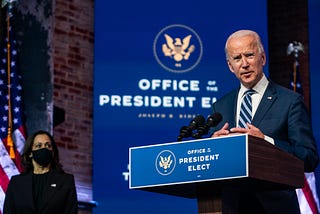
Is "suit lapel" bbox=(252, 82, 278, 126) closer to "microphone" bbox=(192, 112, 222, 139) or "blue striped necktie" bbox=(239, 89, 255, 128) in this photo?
"blue striped necktie" bbox=(239, 89, 255, 128)

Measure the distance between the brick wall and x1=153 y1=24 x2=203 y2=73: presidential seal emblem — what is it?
Answer: 73 centimetres

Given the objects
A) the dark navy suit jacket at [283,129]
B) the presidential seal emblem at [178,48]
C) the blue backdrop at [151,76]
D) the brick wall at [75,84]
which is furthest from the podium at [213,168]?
the presidential seal emblem at [178,48]

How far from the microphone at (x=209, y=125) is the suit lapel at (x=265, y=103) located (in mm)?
215

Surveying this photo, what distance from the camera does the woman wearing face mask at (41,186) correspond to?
6.02 meters

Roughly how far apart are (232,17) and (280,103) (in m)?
5.04

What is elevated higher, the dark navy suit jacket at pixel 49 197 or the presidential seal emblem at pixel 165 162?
the presidential seal emblem at pixel 165 162

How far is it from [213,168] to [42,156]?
119 inches

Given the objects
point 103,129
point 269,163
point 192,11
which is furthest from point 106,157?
point 269,163

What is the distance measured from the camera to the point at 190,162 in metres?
3.33

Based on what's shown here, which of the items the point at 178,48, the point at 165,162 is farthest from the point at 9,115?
the point at 165,162

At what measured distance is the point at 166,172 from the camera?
134 inches

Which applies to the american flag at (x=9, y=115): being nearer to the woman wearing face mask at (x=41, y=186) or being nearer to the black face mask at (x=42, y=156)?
the woman wearing face mask at (x=41, y=186)

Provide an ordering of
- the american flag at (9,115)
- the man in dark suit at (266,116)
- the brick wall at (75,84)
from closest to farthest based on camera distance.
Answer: the man in dark suit at (266,116) → the american flag at (9,115) → the brick wall at (75,84)

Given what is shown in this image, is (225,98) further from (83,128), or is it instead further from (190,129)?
(83,128)
